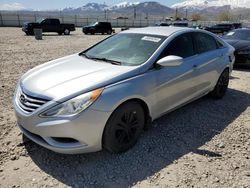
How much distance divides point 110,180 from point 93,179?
194 millimetres

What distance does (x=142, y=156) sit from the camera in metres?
3.68

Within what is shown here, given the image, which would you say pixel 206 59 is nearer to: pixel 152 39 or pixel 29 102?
pixel 152 39

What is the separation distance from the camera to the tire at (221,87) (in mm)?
5797

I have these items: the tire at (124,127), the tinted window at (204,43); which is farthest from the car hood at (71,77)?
the tinted window at (204,43)

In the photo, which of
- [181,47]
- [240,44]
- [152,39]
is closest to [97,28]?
[240,44]

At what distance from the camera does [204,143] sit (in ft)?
13.4

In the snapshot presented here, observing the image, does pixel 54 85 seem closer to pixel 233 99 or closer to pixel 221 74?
pixel 221 74

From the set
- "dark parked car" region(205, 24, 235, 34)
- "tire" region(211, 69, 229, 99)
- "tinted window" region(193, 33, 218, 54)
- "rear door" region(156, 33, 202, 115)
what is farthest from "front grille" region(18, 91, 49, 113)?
"dark parked car" region(205, 24, 235, 34)

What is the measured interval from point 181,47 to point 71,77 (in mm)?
1960

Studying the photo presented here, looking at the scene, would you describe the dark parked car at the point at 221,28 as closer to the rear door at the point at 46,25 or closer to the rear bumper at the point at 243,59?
the rear bumper at the point at 243,59

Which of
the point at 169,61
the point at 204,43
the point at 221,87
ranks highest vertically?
the point at 204,43

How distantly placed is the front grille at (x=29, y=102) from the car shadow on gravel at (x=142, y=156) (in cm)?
67

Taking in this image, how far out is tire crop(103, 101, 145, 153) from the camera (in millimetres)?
3383

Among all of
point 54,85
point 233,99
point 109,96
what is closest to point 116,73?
point 109,96
